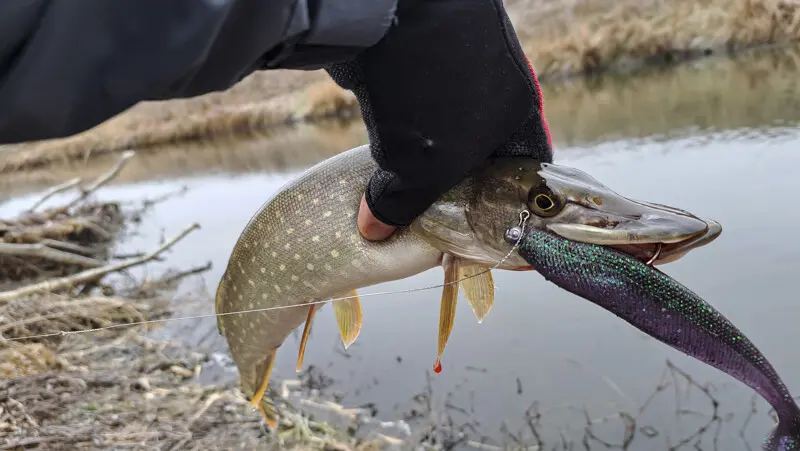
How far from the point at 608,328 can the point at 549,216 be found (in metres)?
2.24

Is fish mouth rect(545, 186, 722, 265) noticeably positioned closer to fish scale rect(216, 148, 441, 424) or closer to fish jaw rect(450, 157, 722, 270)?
fish jaw rect(450, 157, 722, 270)

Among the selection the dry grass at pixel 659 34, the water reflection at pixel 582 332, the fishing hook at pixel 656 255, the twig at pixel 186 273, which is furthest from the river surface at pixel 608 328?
the dry grass at pixel 659 34

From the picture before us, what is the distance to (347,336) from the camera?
6.17 feet

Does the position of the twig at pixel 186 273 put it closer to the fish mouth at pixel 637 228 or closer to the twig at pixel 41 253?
the twig at pixel 41 253

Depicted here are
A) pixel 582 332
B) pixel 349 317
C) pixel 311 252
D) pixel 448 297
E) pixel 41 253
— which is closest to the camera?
pixel 448 297

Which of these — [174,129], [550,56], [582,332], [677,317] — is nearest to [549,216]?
[677,317]

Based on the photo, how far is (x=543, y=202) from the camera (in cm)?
133

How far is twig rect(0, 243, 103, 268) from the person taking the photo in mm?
5051

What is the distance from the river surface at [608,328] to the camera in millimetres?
2773

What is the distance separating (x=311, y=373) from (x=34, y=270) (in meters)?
3.34

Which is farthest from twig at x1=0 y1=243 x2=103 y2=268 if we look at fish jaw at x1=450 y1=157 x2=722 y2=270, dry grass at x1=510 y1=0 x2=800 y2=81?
dry grass at x1=510 y1=0 x2=800 y2=81

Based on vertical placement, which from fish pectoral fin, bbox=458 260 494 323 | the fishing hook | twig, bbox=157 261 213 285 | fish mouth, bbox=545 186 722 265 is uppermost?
fish mouth, bbox=545 186 722 265

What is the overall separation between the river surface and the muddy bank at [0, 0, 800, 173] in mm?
5617

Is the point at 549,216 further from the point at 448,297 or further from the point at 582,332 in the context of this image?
the point at 582,332
